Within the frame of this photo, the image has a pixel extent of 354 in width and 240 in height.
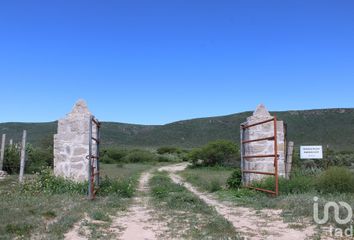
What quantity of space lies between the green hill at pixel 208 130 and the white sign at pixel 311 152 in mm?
52694

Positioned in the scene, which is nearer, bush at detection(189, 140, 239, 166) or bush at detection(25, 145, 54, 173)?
bush at detection(25, 145, 54, 173)

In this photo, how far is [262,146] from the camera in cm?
1374

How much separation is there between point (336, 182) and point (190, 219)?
4901mm

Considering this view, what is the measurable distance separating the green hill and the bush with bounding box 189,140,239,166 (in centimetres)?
3510

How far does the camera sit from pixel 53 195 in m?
11.1

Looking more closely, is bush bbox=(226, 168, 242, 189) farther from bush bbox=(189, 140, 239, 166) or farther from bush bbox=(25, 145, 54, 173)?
bush bbox=(189, 140, 239, 166)

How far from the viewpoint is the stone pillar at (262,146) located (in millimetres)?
13547

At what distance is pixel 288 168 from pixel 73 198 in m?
6.71

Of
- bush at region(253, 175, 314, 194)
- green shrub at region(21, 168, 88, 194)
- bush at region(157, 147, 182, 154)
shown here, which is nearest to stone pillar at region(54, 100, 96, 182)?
green shrub at region(21, 168, 88, 194)

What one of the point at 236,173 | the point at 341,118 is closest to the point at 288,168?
the point at 236,173

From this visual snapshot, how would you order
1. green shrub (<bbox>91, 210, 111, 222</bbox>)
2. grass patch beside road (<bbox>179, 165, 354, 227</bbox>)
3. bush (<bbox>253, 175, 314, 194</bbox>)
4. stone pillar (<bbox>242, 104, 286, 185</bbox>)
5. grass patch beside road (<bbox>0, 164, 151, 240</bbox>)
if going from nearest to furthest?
grass patch beside road (<bbox>0, 164, 151, 240</bbox>) < green shrub (<bbox>91, 210, 111, 222</bbox>) < grass patch beside road (<bbox>179, 165, 354, 227</bbox>) < bush (<bbox>253, 175, 314, 194</bbox>) < stone pillar (<bbox>242, 104, 286, 185</bbox>)

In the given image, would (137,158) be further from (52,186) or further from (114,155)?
(52,186)

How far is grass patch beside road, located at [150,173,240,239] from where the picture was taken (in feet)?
22.6

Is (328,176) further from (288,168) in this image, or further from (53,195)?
(53,195)
